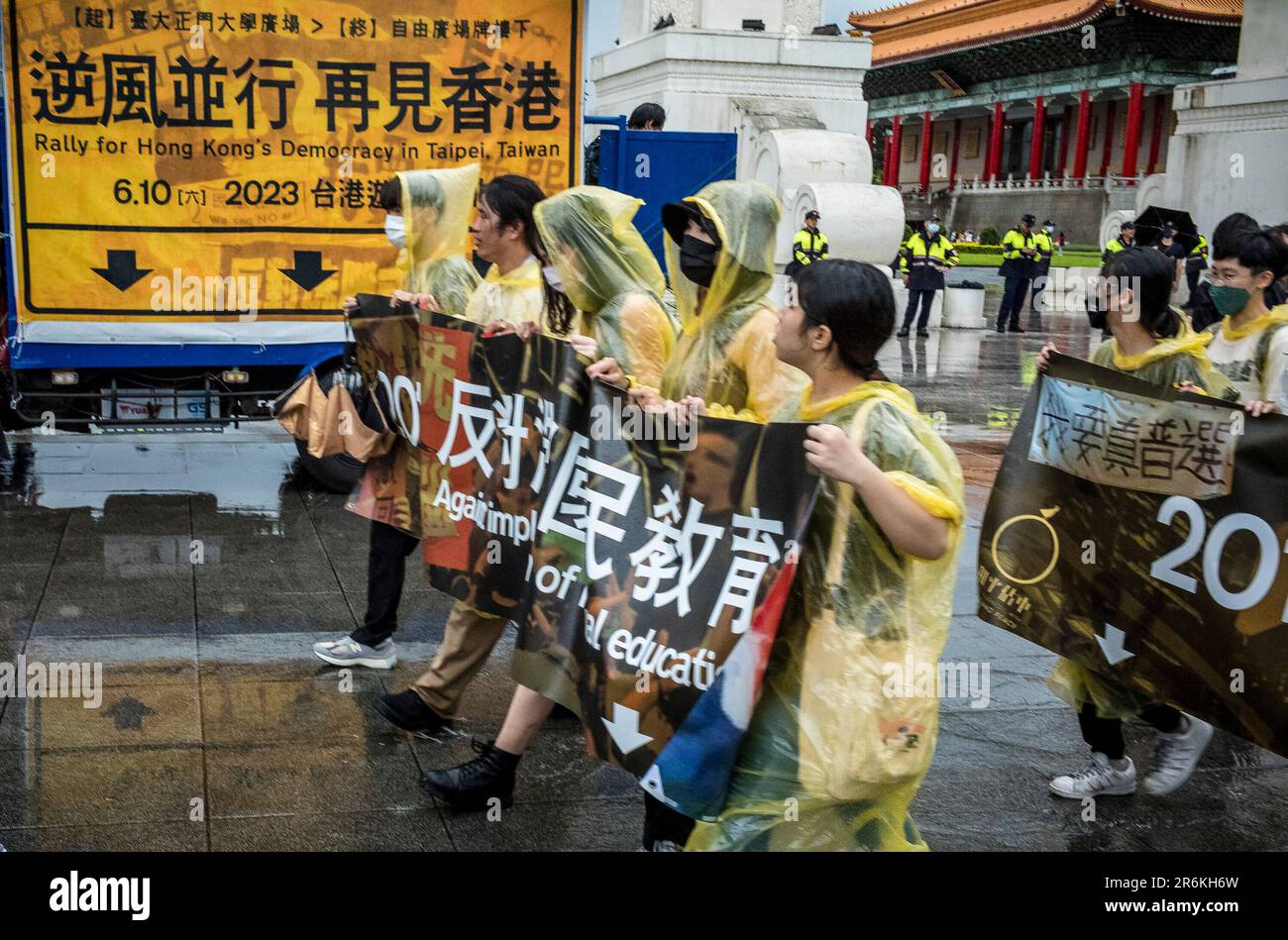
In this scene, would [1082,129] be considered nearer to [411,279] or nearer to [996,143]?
[996,143]

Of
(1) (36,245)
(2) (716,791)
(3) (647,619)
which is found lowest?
(2) (716,791)

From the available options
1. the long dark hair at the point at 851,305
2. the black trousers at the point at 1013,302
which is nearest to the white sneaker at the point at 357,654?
the long dark hair at the point at 851,305

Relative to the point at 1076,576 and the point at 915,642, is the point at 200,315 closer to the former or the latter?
the point at 1076,576

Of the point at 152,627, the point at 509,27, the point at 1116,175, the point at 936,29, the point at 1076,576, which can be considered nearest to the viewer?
the point at 1076,576

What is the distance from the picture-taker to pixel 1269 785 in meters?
4.50

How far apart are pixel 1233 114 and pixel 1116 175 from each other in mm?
28018

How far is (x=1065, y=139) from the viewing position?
52969 mm

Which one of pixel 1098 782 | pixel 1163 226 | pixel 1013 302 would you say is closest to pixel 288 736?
pixel 1098 782

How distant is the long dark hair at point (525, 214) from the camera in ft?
14.5

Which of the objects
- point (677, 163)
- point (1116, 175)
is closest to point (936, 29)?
point (1116, 175)

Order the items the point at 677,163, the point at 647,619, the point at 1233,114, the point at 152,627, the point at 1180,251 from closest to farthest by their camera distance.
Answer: the point at 647,619 → the point at 152,627 → the point at 677,163 → the point at 1180,251 → the point at 1233,114

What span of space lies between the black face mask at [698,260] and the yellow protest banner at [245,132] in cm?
436

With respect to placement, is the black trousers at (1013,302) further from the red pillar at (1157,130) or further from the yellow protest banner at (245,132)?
the red pillar at (1157,130)

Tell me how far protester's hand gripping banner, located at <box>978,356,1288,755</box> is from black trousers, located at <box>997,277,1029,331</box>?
16909 mm
